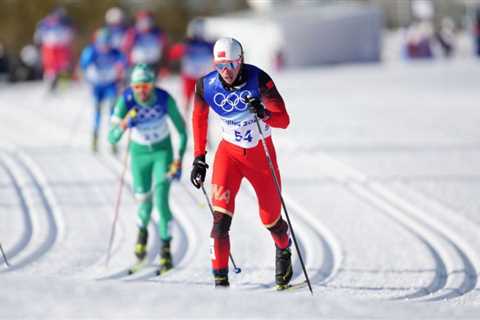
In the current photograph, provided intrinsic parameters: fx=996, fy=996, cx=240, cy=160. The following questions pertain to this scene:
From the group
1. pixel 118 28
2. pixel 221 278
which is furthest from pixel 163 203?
pixel 118 28

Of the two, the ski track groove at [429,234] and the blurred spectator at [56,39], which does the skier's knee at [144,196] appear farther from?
the blurred spectator at [56,39]

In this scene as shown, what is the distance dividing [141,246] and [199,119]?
7.59ft

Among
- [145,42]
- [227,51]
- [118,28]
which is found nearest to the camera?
[227,51]

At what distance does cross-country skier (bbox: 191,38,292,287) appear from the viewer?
8148 millimetres

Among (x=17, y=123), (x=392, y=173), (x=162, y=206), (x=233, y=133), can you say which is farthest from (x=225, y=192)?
(x=17, y=123)

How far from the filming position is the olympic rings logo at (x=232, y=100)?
824 centimetres

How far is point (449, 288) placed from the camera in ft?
29.2

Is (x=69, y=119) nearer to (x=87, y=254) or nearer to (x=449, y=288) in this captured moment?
(x=87, y=254)

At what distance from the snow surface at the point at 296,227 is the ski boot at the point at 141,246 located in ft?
0.51

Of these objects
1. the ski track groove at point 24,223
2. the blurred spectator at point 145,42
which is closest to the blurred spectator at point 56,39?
the blurred spectator at point 145,42

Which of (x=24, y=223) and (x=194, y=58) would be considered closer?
(x=24, y=223)

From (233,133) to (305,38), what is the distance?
2844 cm

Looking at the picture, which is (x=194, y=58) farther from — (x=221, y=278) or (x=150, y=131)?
(x=221, y=278)

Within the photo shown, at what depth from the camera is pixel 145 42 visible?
68.4 feet
